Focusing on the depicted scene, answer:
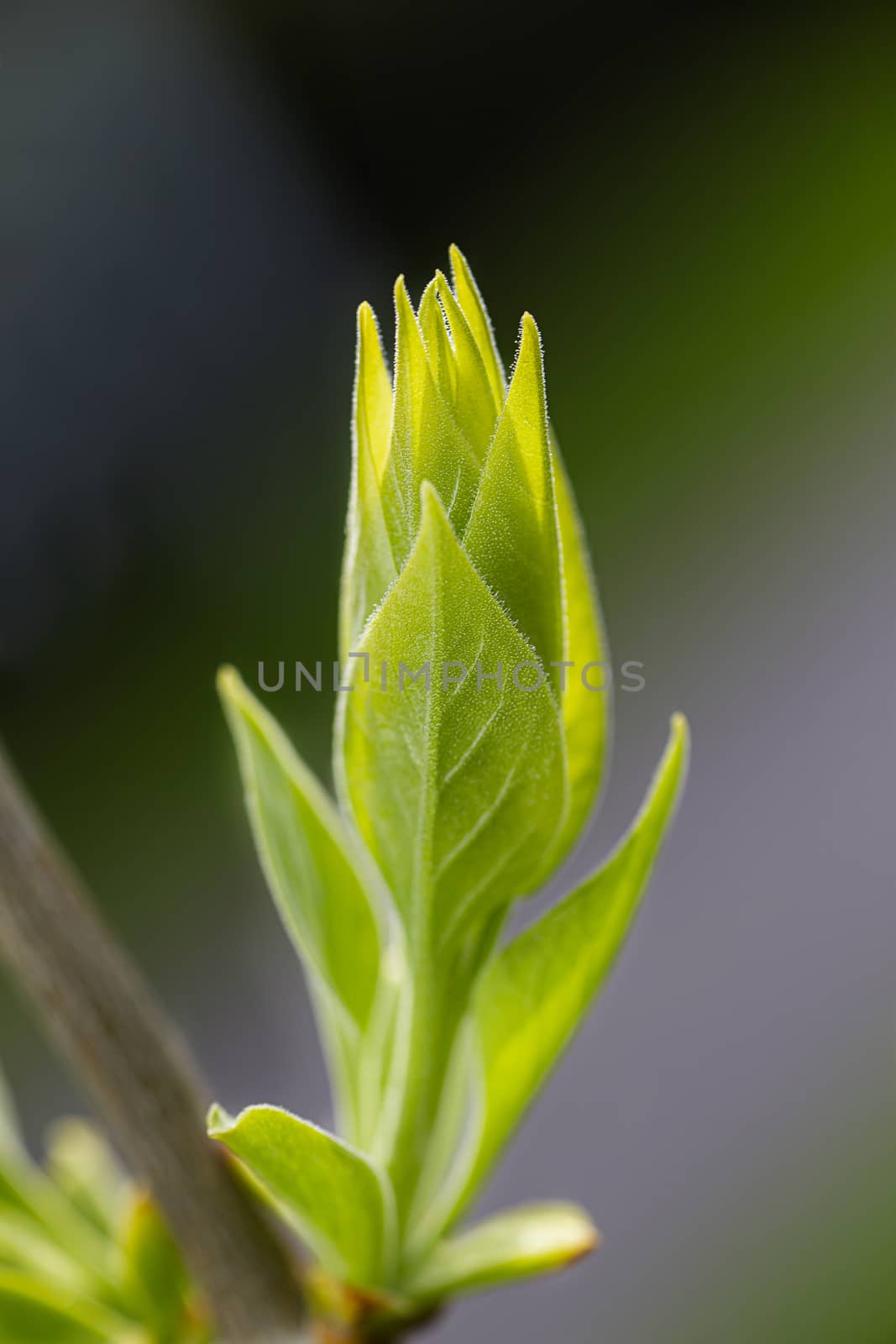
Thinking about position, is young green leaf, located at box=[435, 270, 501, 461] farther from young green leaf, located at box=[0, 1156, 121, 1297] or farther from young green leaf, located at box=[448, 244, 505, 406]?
young green leaf, located at box=[0, 1156, 121, 1297]

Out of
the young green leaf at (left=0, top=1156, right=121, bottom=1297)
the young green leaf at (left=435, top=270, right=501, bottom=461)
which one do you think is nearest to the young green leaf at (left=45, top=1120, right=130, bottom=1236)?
the young green leaf at (left=0, top=1156, right=121, bottom=1297)

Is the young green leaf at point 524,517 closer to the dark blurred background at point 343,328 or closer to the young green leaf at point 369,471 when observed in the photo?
the young green leaf at point 369,471

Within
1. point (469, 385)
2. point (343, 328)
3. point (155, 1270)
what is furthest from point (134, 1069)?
point (343, 328)

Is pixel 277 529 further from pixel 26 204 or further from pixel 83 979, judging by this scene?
pixel 83 979

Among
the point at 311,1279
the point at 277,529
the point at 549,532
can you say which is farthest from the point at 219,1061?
the point at 549,532

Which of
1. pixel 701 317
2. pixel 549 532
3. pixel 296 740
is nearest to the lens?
pixel 549 532

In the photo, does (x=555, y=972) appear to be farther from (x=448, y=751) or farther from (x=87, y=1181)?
(x=87, y=1181)
